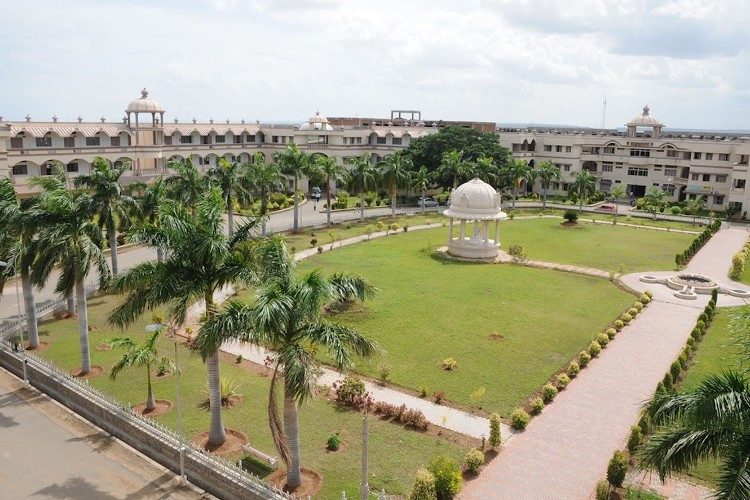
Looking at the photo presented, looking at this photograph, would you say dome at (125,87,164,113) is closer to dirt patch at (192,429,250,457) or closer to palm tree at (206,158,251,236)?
palm tree at (206,158,251,236)

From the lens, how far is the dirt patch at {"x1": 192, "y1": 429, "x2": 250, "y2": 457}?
65.6ft

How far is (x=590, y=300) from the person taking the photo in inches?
1496

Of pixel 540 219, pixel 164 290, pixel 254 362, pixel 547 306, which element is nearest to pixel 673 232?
pixel 540 219

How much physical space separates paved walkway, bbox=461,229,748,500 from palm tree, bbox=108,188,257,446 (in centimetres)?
1000

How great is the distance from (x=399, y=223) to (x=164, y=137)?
3444cm

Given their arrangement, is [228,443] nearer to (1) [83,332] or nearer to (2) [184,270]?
(2) [184,270]

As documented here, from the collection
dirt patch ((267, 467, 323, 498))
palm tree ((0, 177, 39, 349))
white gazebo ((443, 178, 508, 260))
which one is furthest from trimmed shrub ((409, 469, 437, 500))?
white gazebo ((443, 178, 508, 260))

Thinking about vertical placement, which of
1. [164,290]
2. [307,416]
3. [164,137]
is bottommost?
[307,416]

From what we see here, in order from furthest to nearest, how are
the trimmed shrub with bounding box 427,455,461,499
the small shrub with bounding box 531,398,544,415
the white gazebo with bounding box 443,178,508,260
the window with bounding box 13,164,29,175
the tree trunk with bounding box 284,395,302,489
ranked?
the window with bounding box 13,164,29,175 → the white gazebo with bounding box 443,178,508,260 → the small shrub with bounding box 531,398,544,415 → the tree trunk with bounding box 284,395,302,489 → the trimmed shrub with bounding box 427,455,461,499

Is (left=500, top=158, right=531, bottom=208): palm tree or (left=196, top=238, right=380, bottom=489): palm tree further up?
(left=500, top=158, right=531, bottom=208): palm tree

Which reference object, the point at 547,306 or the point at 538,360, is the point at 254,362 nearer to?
the point at 538,360

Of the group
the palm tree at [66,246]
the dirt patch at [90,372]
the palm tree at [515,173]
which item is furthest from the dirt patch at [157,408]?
the palm tree at [515,173]

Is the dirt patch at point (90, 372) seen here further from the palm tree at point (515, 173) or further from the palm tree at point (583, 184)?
the palm tree at point (583, 184)

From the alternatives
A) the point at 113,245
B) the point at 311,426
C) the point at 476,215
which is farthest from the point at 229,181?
the point at 311,426
